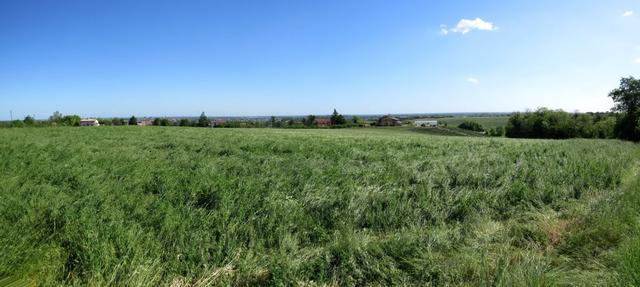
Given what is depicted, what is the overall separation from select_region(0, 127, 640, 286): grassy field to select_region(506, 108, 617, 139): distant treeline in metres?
74.8

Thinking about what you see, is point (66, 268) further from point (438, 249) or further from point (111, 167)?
point (111, 167)

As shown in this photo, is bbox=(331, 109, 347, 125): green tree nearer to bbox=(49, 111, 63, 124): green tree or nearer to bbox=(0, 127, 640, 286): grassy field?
bbox=(49, 111, 63, 124): green tree

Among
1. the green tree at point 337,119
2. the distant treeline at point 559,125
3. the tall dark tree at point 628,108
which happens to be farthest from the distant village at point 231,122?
the tall dark tree at point 628,108

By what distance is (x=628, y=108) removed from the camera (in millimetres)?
50938

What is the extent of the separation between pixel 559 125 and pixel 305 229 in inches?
3414

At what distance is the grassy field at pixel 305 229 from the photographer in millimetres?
2982

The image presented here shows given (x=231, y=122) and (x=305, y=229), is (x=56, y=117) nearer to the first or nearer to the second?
(x=231, y=122)

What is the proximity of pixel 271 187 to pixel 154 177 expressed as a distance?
2209 millimetres

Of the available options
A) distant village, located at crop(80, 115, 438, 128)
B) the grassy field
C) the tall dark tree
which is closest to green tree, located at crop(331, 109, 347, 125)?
distant village, located at crop(80, 115, 438, 128)

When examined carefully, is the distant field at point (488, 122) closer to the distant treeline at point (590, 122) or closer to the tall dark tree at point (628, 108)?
the distant treeline at point (590, 122)

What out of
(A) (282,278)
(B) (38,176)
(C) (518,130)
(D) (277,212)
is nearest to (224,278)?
(A) (282,278)

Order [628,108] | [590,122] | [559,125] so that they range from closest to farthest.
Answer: [628,108]
[590,122]
[559,125]

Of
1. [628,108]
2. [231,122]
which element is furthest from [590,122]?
[231,122]

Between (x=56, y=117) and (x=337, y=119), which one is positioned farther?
(x=337, y=119)
